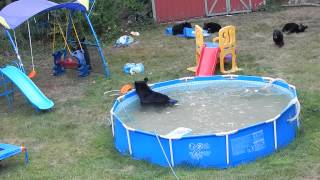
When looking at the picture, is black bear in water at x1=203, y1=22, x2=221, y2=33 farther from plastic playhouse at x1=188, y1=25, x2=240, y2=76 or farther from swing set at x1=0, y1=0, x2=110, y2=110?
swing set at x1=0, y1=0, x2=110, y2=110

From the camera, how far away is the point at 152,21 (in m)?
17.8

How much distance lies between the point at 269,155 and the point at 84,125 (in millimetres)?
3611

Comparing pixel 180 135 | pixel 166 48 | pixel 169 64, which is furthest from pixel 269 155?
pixel 166 48

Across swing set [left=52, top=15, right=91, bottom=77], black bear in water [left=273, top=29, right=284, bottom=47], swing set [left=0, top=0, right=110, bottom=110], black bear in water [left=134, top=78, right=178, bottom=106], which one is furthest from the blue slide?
black bear in water [left=273, top=29, right=284, bottom=47]

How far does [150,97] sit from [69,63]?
4.17m

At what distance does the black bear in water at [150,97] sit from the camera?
9.52 metres

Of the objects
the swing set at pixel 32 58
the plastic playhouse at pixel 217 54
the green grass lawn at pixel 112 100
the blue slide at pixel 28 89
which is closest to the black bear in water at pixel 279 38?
the green grass lawn at pixel 112 100

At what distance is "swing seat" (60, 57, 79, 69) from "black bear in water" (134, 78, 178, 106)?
366 centimetres

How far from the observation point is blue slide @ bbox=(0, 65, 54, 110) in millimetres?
10789

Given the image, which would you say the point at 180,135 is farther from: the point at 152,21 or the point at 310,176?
the point at 152,21

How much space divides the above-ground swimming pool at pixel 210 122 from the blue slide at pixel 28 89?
Answer: 1.84m

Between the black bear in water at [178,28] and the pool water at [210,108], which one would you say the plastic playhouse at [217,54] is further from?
the black bear in water at [178,28]

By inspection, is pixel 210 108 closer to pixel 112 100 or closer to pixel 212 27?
pixel 112 100

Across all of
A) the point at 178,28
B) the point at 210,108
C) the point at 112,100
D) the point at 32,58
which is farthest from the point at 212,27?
the point at 210,108
